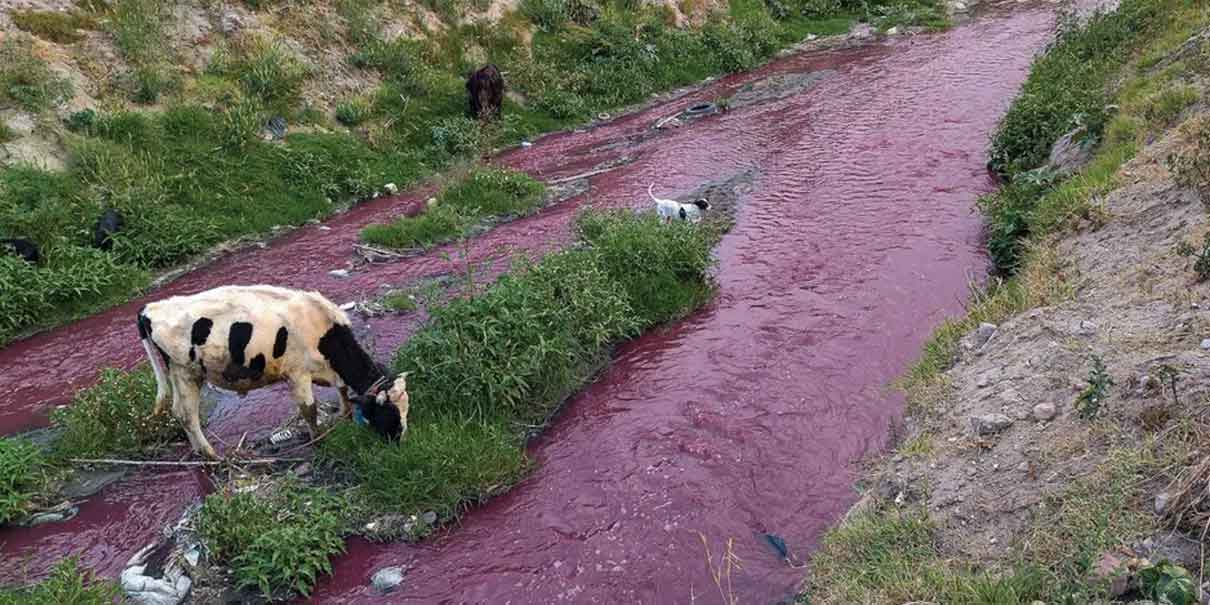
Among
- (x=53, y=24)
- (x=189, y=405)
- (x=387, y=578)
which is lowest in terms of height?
(x=387, y=578)

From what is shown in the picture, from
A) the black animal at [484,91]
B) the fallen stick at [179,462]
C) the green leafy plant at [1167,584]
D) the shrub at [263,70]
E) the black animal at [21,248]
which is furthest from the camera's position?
the black animal at [484,91]

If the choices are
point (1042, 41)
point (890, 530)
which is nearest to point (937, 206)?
point (890, 530)

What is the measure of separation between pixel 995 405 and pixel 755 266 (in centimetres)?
521

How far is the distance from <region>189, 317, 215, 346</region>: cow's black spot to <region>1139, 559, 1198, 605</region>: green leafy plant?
6.81 m

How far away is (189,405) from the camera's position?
745 cm

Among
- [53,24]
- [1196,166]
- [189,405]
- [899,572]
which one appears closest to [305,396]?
[189,405]

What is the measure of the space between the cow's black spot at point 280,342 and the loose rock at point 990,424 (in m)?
5.84

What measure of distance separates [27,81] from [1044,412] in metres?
16.3

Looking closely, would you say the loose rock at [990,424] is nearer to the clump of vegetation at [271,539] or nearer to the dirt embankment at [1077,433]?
the dirt embankment at [1077,433]

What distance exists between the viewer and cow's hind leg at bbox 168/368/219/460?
7355mm

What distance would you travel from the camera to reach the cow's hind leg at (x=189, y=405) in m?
7.36

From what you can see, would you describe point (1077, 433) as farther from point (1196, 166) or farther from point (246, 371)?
point (246, 371)

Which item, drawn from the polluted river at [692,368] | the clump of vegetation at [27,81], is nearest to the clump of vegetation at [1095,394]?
the polluted river at [692,368]

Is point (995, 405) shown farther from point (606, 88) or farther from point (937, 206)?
point (606, 88)
